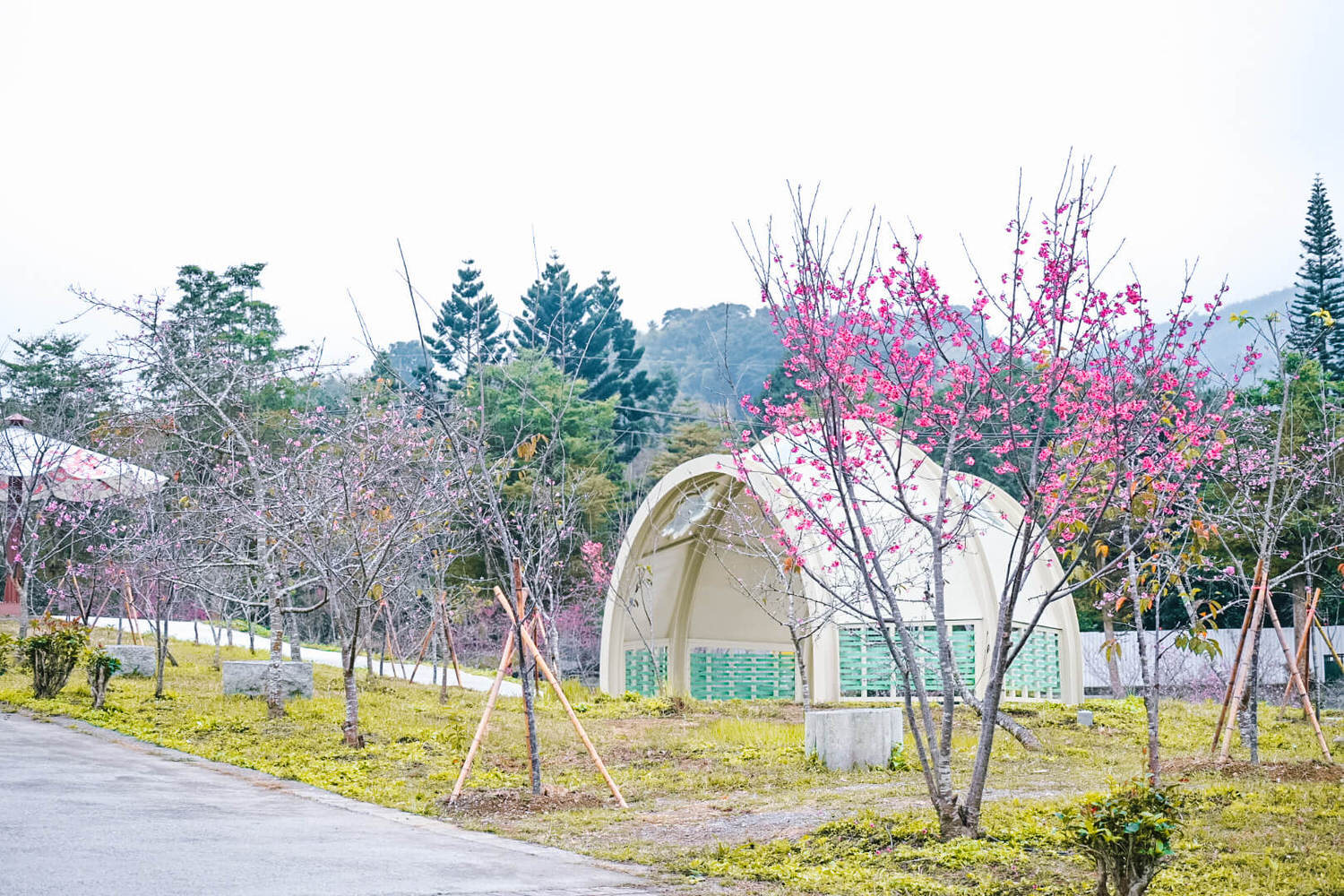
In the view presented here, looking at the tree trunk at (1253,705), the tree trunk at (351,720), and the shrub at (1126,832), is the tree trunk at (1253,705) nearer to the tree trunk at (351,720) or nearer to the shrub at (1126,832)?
the shrub at (1126,832)

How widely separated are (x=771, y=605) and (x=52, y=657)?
11888 mm

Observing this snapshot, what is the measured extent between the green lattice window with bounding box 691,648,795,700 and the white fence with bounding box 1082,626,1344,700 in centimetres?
599

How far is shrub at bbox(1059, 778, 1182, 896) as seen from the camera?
14.6 ft

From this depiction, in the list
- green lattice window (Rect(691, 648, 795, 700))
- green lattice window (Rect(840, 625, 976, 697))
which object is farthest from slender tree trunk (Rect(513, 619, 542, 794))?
green lattice window (Rect(691, 648, 795, 700))

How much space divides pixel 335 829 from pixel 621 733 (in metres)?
5.96

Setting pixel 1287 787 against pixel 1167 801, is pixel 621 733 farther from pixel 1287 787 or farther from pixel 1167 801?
pixel 1167 801

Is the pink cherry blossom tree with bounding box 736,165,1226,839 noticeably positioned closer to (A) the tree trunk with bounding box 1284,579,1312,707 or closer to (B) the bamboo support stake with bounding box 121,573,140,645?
(A) the tree trunk with bounding box 1284,579,1312,707

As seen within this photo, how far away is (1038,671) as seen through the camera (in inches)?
659

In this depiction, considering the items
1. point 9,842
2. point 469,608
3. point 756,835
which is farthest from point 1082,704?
point 469,608

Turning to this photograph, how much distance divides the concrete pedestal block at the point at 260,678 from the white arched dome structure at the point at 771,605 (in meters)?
5.36

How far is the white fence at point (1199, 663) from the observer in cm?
2239

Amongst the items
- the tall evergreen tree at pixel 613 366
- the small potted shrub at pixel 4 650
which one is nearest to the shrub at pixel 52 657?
the small potted shrub at pixel 4 650

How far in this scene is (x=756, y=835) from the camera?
21.5 ft

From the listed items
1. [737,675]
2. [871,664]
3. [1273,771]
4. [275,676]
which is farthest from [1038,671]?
[275,676]
